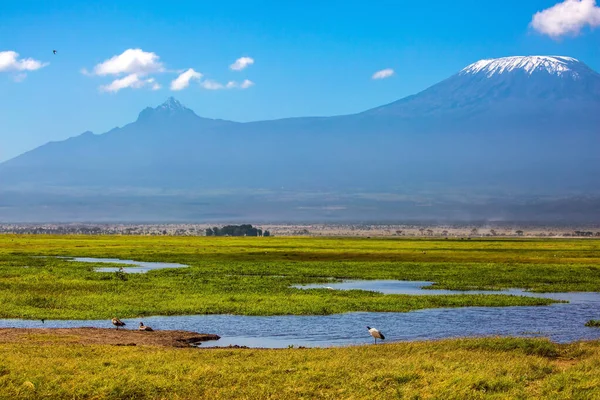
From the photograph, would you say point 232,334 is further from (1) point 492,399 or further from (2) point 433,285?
(2) point 433,285

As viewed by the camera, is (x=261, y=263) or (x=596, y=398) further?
(x=261, y=263)

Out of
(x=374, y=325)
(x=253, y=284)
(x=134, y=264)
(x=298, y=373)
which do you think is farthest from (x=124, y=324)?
(x=134, y=264)

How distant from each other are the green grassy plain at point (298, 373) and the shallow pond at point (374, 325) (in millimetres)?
4682

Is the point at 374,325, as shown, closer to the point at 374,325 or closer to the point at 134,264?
the point at 374,325

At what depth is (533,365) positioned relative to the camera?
20859mm

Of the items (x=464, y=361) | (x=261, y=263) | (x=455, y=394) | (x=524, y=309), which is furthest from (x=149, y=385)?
(x=261, y=263)

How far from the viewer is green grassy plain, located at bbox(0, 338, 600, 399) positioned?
17.6 metres

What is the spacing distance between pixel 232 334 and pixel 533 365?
38.6 ft

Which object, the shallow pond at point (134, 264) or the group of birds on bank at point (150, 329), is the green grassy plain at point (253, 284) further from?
the group of birds on bank at point (150, 329)

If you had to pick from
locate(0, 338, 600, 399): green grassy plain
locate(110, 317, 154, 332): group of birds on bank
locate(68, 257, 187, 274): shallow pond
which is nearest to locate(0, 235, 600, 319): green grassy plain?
locate(68, 257, 187, 274): shallow pond

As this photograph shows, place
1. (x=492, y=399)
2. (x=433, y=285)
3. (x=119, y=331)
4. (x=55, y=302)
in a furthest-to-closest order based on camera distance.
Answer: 1. (x=433, y=285)
2. (x=55, y=302)
3. (x=119, y=331)
4. (x=492, y=399)

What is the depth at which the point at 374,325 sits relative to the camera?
3123 cm

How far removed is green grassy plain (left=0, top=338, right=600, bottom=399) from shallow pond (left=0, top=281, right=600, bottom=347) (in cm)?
468

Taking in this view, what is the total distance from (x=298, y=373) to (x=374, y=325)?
12.2m
